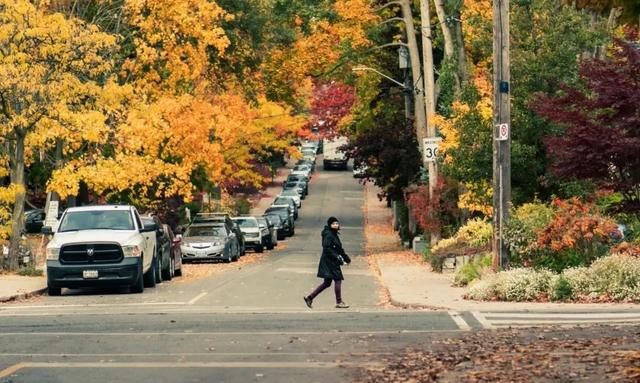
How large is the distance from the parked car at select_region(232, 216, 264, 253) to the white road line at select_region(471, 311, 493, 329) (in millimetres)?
35532

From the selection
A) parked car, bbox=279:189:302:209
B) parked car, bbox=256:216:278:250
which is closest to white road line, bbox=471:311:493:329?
parked car, bbox=256:216:278:250

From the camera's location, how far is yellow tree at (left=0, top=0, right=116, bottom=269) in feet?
110

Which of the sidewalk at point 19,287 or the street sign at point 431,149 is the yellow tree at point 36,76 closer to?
the sidewalk at point 19,287

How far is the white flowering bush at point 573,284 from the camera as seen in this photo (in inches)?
937

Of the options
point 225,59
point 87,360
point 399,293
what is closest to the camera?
point 87,360

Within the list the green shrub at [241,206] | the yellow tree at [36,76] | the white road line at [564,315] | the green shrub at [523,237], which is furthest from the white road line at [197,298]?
the green shrub at [241,206]

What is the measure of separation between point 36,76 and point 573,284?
1591 cm

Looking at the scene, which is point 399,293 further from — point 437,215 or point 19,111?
point 437,215

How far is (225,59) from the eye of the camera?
5219 centimetres

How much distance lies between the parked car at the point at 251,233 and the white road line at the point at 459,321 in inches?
1408

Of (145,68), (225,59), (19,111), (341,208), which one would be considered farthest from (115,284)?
(341,208)

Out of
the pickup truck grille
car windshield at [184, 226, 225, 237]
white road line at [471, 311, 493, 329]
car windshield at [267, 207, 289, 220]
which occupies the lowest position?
car windshield at [267, 207, 289, 220]

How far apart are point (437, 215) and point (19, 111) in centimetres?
1738

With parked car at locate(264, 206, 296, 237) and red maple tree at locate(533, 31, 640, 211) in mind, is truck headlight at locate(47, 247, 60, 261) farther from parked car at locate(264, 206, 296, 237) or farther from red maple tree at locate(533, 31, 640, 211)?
parked car at locate(264, 206, 296, 237)
